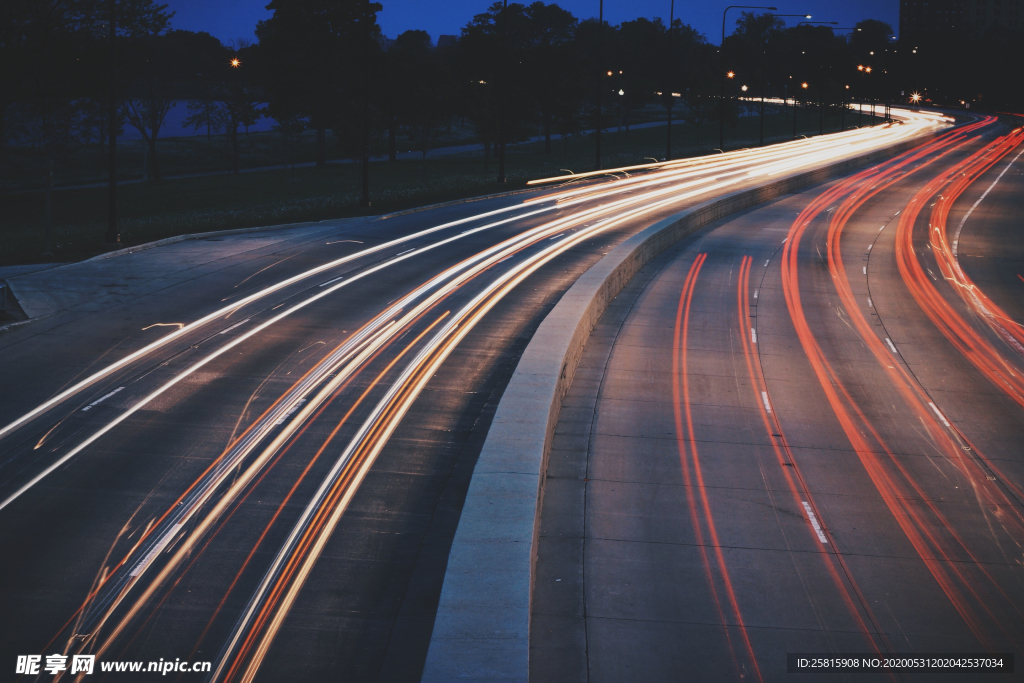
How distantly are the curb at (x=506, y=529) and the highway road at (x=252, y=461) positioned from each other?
2.16 feet

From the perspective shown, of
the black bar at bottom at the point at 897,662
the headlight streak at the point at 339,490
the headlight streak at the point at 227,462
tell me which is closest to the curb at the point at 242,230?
the headlight streak at the point at 227,462

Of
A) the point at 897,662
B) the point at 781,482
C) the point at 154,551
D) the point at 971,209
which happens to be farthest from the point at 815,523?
the point at 971,209

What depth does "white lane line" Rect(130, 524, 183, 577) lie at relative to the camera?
886 cm

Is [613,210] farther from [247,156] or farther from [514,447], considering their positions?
[247,156]

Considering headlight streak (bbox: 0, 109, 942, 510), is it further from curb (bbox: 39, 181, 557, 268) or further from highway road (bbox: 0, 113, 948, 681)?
curb (bbox: 39, 181, 557, 268)

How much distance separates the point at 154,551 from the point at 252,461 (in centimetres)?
244

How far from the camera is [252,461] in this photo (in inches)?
455

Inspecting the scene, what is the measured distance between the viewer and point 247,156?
96750mm

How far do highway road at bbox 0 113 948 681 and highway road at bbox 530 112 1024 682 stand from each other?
1643mm

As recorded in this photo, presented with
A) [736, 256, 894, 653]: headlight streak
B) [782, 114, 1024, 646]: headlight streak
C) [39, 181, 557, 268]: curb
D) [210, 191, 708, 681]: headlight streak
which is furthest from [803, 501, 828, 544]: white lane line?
[39, 181, 557, 268]: curb

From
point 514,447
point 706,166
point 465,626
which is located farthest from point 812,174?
point 465,626

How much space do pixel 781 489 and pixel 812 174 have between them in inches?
1801

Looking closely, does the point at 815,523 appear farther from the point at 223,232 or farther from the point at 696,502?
the point at 223,232

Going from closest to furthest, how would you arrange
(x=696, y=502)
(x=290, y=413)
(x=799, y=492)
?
(x=696, y=502) → (x=799, y=492) → (x=290, y=413)
